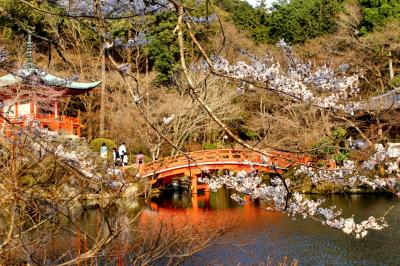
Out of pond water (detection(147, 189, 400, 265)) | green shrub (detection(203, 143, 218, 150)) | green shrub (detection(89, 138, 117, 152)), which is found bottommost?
pond water (detection(147, 189, 400, 265))

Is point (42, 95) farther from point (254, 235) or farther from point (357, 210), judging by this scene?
point (357, 210)

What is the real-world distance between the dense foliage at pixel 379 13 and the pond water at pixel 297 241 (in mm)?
10161

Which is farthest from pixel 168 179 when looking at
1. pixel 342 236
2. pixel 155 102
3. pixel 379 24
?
pixel 379 24

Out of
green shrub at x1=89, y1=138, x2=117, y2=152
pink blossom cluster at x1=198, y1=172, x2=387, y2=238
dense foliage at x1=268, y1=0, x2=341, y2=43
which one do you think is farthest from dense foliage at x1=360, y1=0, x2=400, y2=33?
pink blossom cluster at x1=198, y1=172, x2=387, y2=238

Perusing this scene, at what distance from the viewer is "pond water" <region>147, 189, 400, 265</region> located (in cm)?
837

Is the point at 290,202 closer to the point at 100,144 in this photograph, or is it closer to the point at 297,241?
the point at 297,241

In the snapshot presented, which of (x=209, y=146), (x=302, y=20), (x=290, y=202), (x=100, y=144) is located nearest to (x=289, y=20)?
(x=302, y=20)

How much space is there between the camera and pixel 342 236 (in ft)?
32.4

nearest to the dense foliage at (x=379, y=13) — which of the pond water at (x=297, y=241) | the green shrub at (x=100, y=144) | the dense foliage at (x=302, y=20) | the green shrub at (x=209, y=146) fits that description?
the dense foliage at (x=302, y=20)

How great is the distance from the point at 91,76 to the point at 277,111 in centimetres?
701

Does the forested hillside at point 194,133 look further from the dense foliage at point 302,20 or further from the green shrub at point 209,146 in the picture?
the green shrub at point 209,146

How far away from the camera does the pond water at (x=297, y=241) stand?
8.37m

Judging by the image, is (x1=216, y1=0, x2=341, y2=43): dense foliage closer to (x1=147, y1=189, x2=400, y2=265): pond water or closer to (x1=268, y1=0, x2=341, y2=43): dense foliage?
(x1=268, y1=0, x2=341, y2=43): dense foliage

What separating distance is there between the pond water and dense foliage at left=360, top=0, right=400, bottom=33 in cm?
1016
